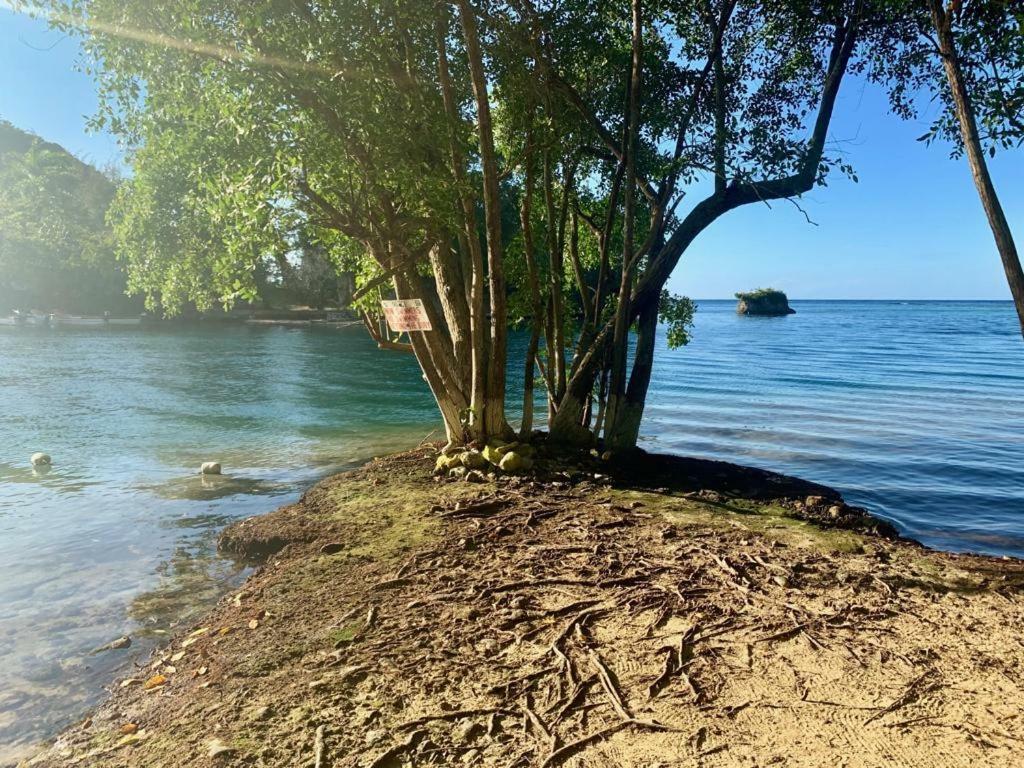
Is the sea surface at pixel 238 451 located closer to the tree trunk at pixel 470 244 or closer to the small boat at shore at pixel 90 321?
the tree trunk at pixel 470 244

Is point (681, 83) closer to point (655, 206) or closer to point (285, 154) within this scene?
point (655, 206)

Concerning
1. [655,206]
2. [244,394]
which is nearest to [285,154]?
[655,206]

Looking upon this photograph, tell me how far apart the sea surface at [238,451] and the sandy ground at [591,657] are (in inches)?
46.8

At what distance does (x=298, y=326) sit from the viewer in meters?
65.3

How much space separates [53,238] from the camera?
60.9 m

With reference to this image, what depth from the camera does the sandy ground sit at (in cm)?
329

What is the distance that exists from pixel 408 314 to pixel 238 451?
6586 millimetres

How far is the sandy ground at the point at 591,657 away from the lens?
129 inches

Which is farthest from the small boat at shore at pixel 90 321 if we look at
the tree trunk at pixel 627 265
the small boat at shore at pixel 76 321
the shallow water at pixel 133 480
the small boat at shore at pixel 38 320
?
the tree trunk at pixel 627 265

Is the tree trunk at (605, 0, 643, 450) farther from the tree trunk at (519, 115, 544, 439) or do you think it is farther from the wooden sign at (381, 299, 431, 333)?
the wooden sign at (381, 299, 431, 333)

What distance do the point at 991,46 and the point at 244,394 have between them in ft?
71.1

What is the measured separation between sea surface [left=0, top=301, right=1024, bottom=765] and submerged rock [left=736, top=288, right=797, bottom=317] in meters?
72.9

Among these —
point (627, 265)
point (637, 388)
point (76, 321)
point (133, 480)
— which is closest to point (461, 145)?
point (627, 265)

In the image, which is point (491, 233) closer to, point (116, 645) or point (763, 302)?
point (116, 645)
